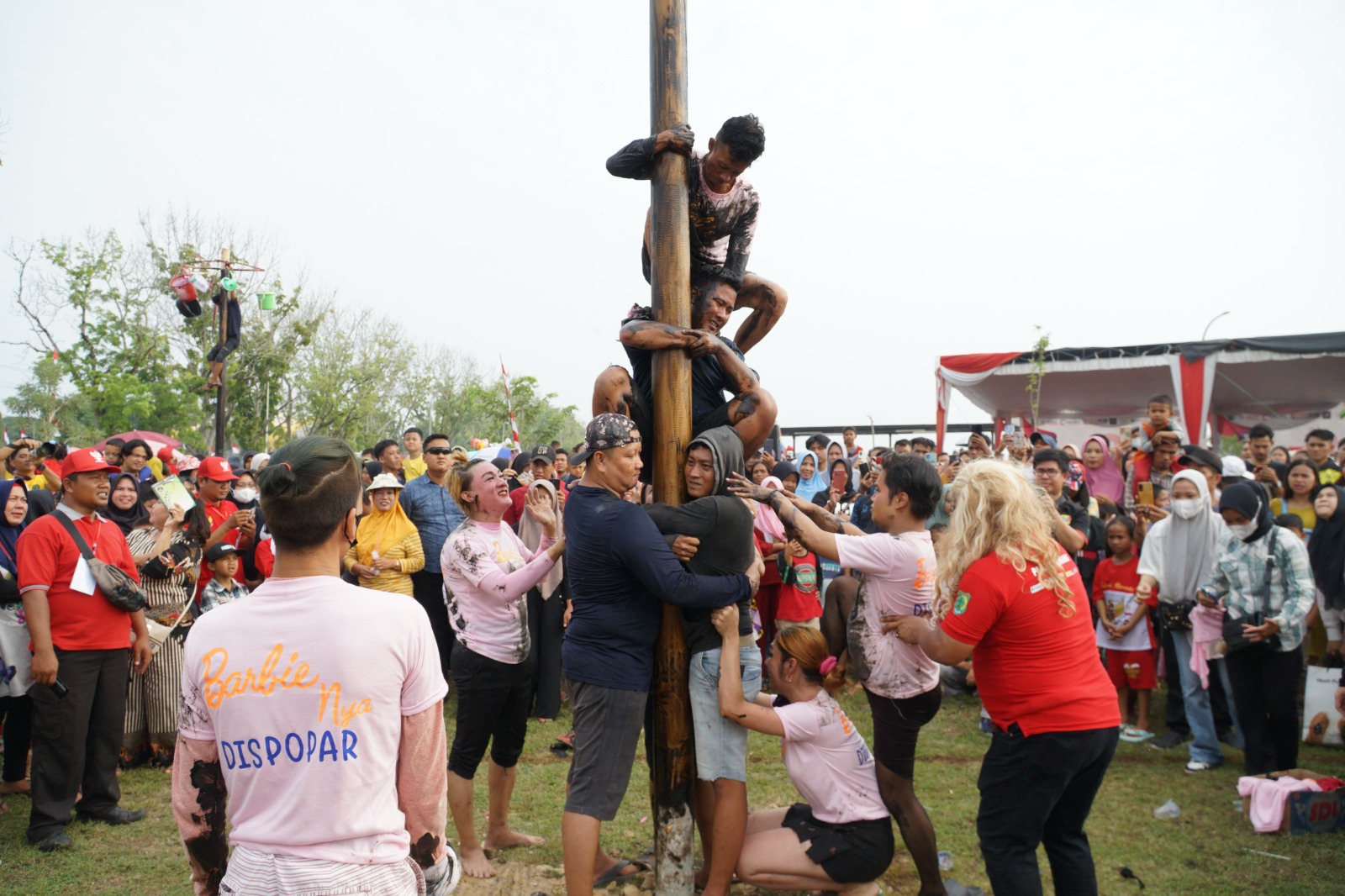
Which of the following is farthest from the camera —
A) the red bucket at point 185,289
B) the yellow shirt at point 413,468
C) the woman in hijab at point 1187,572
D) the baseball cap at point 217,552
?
the red bucket at point 185,289

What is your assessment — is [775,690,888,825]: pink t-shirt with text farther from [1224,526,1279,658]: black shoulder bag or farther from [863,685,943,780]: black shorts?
[1224,526,1279,658]: black shoulder bag

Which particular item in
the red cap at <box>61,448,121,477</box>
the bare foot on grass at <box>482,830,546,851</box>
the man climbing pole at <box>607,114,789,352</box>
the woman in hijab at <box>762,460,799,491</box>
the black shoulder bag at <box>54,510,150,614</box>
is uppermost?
the man climbing pole at <box>607,114,789,352</box>

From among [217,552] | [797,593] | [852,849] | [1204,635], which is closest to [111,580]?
[217,552]

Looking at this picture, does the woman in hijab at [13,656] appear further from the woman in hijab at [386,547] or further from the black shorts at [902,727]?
the black shorts at [902,727]

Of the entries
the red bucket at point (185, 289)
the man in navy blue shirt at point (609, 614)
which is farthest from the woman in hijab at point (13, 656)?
the red bucket at point (185, 289)

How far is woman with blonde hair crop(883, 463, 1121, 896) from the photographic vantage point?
3.18 metres

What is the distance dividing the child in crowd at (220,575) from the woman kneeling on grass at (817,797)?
4.62 m

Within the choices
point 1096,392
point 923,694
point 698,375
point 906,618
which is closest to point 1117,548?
point 923,694

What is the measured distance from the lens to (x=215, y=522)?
689cm

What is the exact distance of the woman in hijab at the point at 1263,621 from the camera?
5570 millimetres

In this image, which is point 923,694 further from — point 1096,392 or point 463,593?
point 1096,392

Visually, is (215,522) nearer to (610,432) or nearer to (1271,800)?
(610,432)

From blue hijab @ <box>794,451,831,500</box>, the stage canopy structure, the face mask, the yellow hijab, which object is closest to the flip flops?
the face mask

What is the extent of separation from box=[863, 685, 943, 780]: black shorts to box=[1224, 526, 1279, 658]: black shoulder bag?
2876 mm
